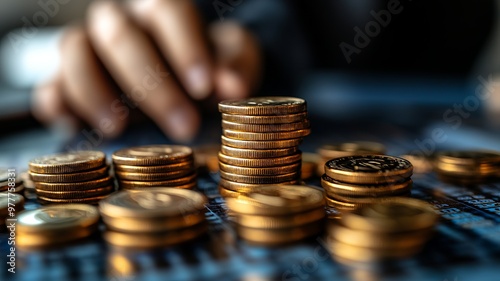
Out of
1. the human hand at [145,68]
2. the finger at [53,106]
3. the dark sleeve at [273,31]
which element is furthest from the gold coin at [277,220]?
the dark sleeve at [273,31]

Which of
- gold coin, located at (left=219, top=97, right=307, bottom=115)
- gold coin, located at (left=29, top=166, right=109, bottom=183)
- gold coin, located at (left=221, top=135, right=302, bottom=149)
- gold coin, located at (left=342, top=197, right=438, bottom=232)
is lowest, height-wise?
gold coin, located at (left=342, top=197, right=438, bottom=232)

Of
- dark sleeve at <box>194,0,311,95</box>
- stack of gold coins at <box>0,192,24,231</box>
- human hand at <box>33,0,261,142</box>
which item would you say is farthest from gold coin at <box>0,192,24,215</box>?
dark sleeve at <box>194,0,311,95</box>

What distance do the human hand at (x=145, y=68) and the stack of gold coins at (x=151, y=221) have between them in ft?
2.68

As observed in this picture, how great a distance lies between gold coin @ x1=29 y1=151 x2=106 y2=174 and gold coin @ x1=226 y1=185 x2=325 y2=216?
0.28 m

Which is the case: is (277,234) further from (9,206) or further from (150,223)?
(9,206)

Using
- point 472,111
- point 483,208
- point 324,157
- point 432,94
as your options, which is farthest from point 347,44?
point 483,208

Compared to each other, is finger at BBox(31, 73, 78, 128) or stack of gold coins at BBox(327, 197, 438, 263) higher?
finger at BBox(31, 73, 78, 128)

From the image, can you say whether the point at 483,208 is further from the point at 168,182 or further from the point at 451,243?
the point at 168,182

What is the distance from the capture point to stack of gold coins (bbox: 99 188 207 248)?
656 millimetres

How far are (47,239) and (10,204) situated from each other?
14cm

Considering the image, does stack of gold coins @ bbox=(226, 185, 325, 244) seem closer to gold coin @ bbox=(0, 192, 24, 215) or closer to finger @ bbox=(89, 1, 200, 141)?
gold coin @ bbox=(0, 192, 24, 215)

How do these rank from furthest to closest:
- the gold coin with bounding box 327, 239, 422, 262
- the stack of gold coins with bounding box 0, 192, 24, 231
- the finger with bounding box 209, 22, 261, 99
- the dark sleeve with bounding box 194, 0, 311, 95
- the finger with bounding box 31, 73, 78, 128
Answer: the dark sleeve with bounding box 194, 0, 311, 95 < the finger with bounding box 31, 73, 78, 128 < the finger with bounding box 209, 22, 261, 99 < the stack of gold coins with bounding box 0, 192, 24, 231 < the gold coin with bounding box 327, 239, 422, 262

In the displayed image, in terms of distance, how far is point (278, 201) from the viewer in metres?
0.70

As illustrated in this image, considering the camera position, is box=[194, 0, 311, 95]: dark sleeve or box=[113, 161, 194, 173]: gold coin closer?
box=[113, 161, 194, 173]: gold coin
